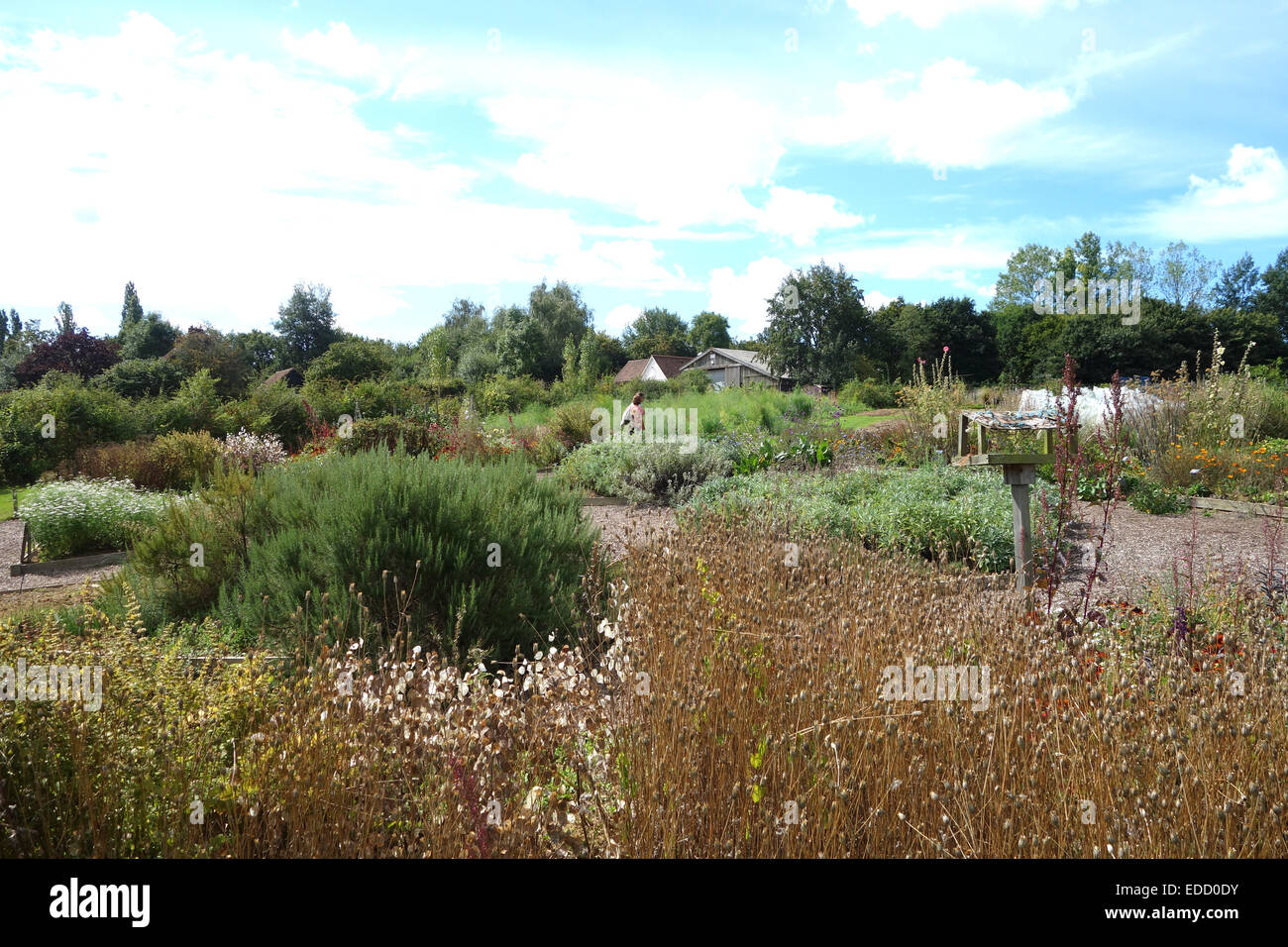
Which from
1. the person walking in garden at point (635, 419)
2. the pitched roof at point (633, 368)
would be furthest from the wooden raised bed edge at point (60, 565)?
the pitched roof at point (633, 368)

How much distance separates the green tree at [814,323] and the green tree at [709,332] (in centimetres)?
3204

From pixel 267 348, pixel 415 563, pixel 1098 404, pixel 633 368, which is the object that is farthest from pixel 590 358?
pixel 415 563

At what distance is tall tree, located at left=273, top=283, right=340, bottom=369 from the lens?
1977 inches

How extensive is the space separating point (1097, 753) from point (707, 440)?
9889mm

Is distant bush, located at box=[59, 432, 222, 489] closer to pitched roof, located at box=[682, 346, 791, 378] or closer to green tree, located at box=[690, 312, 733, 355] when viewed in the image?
pitched roof, located at box=[682, 346, 791, 378]

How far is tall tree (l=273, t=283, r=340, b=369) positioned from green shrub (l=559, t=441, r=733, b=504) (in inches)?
1745

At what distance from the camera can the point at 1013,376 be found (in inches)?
1411

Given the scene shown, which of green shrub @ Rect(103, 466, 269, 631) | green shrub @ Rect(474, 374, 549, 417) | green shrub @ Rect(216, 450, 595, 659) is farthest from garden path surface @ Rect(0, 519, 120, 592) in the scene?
green shrub @ Rect(474, 374, 549, 417)

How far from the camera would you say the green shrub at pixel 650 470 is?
10539 mm

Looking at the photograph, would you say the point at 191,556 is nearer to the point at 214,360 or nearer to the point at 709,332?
the point at 214,360

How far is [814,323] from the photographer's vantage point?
41.4 m

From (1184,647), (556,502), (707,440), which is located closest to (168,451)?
(707,440)

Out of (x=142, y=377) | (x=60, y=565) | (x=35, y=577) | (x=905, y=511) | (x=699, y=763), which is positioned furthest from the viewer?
(x=142, y=377)

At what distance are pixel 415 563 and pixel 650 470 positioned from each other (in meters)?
6.66
